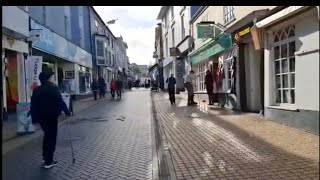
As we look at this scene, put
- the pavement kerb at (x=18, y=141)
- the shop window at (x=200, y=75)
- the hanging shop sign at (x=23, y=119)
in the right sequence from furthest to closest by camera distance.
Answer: the shop window at (x=200, y=75), the hanging shop sign at (x=23, y=119), the pavement kerb at (x=18, y=141)

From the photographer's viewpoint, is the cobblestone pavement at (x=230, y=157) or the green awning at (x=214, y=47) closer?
the cobblestone pavement at (x=230, y=157)

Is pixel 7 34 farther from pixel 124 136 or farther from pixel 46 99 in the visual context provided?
pixel 46 99

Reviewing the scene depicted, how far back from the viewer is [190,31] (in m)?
24.6

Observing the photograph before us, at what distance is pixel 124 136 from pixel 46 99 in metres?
3.43

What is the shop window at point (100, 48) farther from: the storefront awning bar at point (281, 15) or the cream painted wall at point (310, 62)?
the cream painted wall at point (310, 62)

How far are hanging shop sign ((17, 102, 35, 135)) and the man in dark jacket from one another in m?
4.37

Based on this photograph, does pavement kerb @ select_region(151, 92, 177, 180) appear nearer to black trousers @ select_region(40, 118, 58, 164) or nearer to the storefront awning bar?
black trousers @ select_region(40, 118, 58, 164)

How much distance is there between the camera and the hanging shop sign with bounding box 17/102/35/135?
36.3ft

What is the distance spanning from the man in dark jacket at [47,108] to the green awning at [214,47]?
9.13 m

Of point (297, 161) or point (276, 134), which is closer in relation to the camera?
point (297, 161)

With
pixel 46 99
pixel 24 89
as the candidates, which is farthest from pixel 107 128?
pixel 24 89

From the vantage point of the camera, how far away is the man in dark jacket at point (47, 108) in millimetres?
6871

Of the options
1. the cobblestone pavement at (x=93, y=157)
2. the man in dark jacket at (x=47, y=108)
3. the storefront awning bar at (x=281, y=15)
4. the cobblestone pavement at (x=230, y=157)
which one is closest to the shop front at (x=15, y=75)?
the cobblestone pavement at (x=93, y=157)

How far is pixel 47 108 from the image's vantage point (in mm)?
6875
